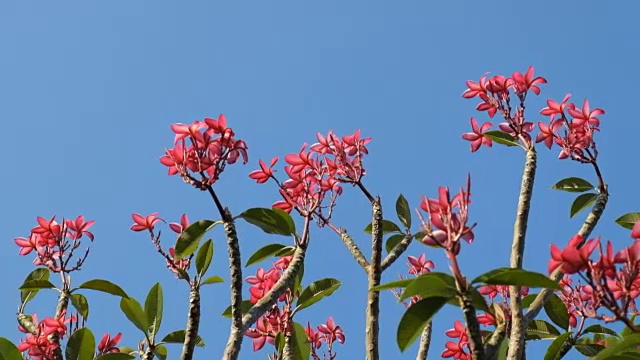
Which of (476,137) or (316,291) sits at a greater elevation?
(476,137)

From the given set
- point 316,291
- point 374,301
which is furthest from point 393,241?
point 374,301

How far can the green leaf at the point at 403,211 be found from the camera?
3359mm

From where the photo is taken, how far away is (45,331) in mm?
3176

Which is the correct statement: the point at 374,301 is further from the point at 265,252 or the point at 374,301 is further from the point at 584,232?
the point at 584,232

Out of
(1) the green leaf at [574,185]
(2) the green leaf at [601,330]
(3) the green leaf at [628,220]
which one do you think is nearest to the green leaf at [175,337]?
(2) the green leaf at [601,330]

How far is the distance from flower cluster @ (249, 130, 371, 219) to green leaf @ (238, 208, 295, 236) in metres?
0.26

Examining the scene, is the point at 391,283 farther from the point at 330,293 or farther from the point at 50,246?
the point at 50,246

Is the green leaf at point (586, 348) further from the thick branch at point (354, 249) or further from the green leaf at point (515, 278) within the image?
the green leaf at point (515, 278)

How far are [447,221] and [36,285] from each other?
7.02 ft

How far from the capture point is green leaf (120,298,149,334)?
3.04 m

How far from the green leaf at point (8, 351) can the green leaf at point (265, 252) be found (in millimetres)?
Answer: 927

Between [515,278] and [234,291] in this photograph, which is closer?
[515,278]

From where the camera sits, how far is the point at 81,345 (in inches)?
120

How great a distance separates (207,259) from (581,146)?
5.49 feet
